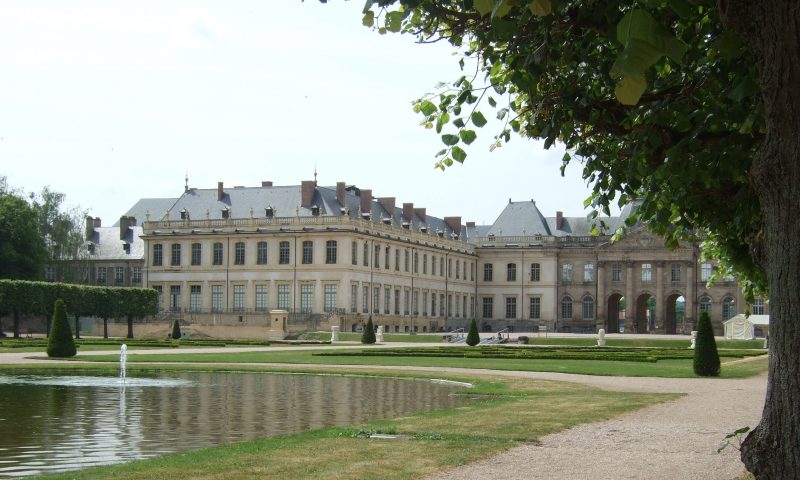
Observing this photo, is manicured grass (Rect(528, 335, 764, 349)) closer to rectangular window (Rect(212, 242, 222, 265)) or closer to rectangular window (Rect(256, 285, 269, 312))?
rectangular window (Rect(256, 285, 269, 312))

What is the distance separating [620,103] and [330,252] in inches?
2392

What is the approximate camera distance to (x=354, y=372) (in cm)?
2420

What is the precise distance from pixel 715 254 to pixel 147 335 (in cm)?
5353

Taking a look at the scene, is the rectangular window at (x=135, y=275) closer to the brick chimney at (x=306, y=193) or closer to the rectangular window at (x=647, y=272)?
the brick chimney at (x=306, y=193)

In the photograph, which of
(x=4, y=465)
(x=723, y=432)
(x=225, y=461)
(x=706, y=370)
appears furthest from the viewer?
(x=706, y=370)

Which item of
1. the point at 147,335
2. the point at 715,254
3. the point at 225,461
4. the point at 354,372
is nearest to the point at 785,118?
the point at 225,461

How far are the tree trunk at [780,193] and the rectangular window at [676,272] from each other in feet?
244

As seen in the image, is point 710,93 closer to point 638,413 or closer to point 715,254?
point 715,254

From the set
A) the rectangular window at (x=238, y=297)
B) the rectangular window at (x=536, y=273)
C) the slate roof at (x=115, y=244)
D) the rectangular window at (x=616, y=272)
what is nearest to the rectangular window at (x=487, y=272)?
the rectangular window at (x=536, y=273)

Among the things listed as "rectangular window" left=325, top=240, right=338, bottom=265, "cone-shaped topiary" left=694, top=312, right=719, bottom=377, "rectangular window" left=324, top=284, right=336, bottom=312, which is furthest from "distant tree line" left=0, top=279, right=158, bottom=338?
"cone-shaped topiary" left=694, top=312, right=719, bottom=377

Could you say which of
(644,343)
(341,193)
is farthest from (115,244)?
(644,343)

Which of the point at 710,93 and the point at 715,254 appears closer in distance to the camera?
the point at 710,93

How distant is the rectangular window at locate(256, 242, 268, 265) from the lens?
68.8m

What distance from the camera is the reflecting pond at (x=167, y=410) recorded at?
10.7 m
